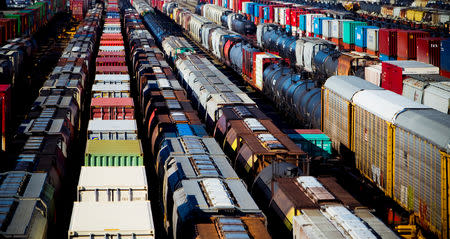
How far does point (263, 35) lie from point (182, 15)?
158 ft

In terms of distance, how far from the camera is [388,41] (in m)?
52.2

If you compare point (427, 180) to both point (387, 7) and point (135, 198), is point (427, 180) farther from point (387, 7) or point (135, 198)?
point (387, 7)

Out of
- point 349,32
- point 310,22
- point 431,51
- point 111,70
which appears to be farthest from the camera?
point 310,22

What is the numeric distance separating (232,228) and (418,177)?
956 centimetres

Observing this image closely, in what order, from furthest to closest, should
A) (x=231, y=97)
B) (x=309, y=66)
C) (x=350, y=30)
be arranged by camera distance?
(x=350, y=30) < (x=309, y=66) < (x=231, y=97)

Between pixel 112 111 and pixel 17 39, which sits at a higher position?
pixel 17 39

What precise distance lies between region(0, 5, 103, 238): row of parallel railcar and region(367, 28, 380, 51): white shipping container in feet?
94.3

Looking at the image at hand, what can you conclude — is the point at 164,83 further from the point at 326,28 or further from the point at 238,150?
the point at 326,28

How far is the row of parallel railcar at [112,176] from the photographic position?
62.5 ft

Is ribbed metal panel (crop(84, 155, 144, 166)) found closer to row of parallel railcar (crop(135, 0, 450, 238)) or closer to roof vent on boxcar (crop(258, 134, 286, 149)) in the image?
roof vent on boxcar (crop(258, 134, 286, 149))

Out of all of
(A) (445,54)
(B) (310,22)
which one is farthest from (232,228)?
(B) (310,22)

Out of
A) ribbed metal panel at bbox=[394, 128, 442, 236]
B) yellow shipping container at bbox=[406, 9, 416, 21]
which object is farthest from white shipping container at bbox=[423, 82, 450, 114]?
yellow shipping container at bbox=[406, 9, 416, 21]

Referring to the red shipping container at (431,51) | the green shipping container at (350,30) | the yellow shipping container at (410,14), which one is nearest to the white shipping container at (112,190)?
the red shipping container at (431,51)

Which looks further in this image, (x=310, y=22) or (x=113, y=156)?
(x=310, y=22)
